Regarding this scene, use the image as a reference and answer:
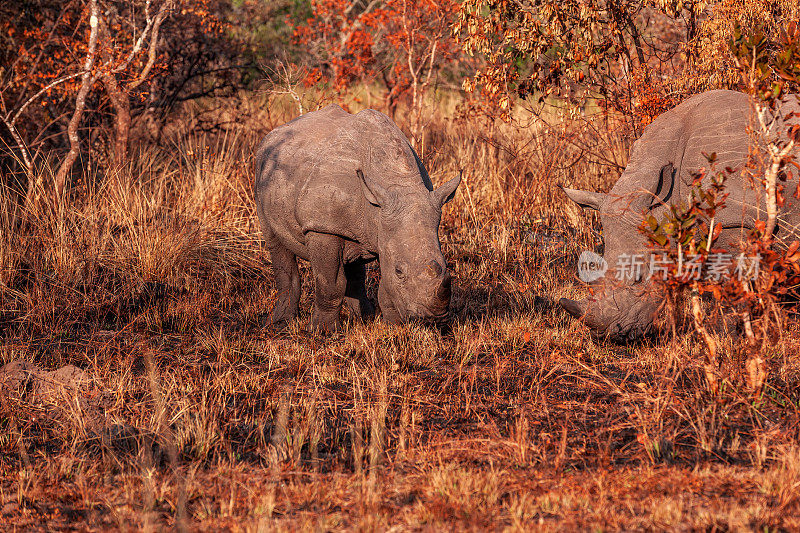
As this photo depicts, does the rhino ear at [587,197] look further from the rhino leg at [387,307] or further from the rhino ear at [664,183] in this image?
the rhino leg at [387,307]

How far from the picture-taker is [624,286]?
5742mm

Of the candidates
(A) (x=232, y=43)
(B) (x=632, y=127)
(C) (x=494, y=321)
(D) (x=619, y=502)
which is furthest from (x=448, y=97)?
(D) (x=619, y=502)

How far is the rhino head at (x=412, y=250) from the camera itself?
18.8 feet

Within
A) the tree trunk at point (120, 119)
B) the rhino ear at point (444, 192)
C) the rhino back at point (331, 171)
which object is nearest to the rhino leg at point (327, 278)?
the rhino back at point (331, 171)

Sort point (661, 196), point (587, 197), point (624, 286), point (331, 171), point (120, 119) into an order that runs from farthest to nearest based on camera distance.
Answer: point (120, 119)
point (331, 171)
point (587, 197)
point (661, 196)
point (624, 286)

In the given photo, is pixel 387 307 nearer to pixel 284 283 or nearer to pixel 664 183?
pixel 284 283

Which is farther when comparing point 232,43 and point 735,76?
point 232,43

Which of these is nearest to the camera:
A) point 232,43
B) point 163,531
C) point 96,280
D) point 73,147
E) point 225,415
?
point 163,531

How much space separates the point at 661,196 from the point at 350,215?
2.11 metres

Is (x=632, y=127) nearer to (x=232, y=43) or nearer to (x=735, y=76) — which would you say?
(x=735, y=76)

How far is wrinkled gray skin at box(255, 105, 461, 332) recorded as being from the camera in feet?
19.1

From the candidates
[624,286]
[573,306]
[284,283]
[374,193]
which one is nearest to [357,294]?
[284,283]

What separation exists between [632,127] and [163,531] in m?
6.65

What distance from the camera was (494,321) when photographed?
6.88 metres
